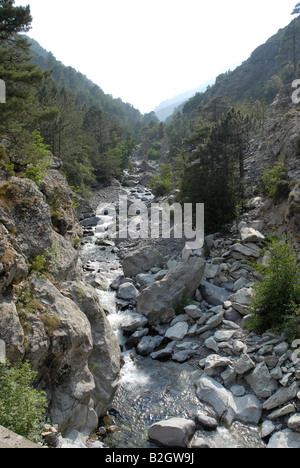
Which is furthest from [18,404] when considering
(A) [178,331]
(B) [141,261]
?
(B) [141,261]

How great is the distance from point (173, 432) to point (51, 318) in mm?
4335

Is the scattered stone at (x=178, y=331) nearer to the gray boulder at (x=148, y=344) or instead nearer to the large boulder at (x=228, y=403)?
the gray boulder at (x=148, y=344)

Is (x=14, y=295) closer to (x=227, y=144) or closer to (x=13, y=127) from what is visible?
(x=13, y=127)

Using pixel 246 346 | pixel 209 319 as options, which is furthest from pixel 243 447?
pixel 209 319

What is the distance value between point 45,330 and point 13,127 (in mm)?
8645

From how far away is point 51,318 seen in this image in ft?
27.5

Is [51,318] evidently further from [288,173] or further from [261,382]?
[288,173]

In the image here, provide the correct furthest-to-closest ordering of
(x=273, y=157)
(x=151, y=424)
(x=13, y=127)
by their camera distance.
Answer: (x=273, y=157)
(x=13, y=127)
(x=151, y=424)

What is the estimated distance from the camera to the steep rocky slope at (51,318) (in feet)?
25.1

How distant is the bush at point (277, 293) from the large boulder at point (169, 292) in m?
3.54

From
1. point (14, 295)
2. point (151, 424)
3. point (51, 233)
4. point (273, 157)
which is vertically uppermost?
point (273, 157)

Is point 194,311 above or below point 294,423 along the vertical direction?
above

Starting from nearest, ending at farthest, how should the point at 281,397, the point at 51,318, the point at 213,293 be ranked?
the point at 51,318 < the point at 281,397 < the point at 213,293

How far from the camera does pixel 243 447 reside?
8.20m
